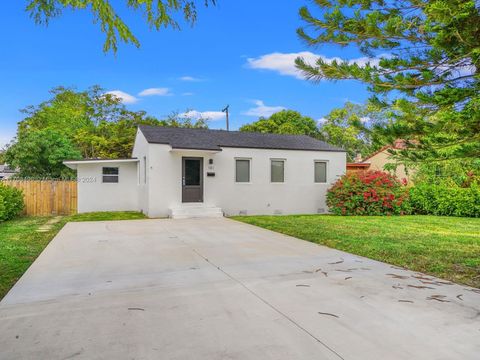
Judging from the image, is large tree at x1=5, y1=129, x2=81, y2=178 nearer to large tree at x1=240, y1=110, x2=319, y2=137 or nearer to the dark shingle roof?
the dark shingle roof

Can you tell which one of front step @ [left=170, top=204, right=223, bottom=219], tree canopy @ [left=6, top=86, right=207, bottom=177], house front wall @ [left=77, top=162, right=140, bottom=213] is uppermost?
tree canopy @ [left=6, top=86, right=207, bottom=177]

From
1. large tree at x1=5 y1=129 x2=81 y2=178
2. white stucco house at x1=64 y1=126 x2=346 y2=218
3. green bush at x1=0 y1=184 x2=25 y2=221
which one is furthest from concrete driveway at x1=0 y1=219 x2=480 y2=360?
large tree at x1=5 y1=129 x2=81 y2=178

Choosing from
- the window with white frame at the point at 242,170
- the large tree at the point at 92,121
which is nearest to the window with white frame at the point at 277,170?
the window with white frame at the point at 242,170

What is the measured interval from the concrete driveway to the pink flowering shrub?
8.50m

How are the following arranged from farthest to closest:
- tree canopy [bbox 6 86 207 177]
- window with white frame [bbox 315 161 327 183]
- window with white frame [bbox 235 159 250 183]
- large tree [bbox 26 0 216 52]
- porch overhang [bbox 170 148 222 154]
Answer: tree canopy [bbox 6 86 207 177], window with white frame [bbox 315 161 327 183], window with white frame [bbox 235 159 250 183], porch overhang [bbox 170 148 222 154], large tree [bbox 26 0 216 52]

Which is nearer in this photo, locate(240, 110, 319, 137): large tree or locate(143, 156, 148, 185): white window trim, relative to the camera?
locate(143, 156, 148, 185): white window trim

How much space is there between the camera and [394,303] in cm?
366

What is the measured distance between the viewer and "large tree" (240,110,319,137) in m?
32.0

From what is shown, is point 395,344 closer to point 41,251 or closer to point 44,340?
point 44,340

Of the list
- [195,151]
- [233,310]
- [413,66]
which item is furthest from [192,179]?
[233,310]

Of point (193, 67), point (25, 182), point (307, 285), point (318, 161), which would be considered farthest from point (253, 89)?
point (307, 285)

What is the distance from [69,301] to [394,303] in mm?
3665

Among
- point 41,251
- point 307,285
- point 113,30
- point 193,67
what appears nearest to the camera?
point 113,30

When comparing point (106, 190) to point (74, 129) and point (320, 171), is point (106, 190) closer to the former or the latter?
point (320, 171)
